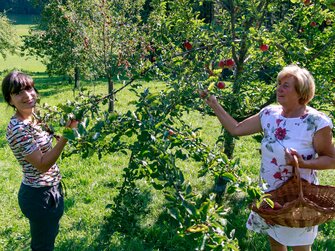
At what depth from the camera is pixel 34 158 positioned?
2.13 metres

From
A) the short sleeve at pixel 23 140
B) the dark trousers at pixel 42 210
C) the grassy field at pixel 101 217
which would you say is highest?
the short sleeve at pixel 23 140

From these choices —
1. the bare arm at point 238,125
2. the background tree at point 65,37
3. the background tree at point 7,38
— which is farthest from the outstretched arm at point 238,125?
the background tree at point 7,38

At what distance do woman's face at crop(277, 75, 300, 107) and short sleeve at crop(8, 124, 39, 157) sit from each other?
141 centimetres

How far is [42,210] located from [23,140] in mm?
449

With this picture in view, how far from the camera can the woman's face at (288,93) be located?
226 centimetres

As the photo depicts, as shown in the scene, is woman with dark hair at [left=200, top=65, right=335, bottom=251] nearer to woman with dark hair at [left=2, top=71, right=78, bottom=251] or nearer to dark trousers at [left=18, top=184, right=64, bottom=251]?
woman with dark hair at [left=2, top=71, right=78, bottom=251]

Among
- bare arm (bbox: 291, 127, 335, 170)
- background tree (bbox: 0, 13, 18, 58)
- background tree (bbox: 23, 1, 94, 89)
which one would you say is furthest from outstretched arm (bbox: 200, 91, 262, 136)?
background tree (bbox: 0, 13, 18, 58)

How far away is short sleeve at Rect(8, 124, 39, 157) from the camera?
214 cm

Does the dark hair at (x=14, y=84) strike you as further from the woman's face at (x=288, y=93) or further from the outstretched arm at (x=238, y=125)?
the woman's face at (x=288, y=93)

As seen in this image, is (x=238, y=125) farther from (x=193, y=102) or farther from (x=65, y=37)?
(x=65, y=37)

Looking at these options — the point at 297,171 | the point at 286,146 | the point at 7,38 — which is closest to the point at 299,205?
the point at 297,171

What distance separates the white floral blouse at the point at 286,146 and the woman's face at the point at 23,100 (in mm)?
1379

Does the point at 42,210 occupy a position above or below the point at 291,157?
below

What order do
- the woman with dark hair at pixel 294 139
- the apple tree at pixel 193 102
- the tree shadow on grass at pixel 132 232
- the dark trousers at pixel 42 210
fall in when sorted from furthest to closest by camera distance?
the tree shadow on grass at pixel 132 232 → the dark trousers at pixel 42 210 → the woman with dark hair at pixel 294 139 → the apple tree at pixel 193 102
